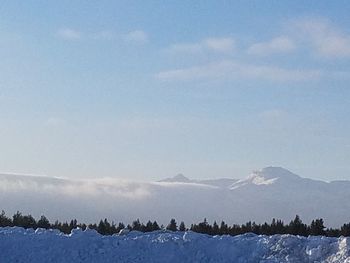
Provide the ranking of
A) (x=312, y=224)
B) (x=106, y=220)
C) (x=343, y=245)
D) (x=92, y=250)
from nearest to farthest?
(x=343, y=245)
(x=92, y=250)
(x=312, y=224)
(x=106, y=220)

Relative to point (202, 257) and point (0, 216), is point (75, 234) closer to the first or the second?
point (202, 257)

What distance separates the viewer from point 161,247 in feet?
165

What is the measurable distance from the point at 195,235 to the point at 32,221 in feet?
73.6

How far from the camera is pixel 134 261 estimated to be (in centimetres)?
4947

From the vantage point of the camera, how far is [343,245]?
46812 mm

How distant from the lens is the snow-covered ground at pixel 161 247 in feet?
157

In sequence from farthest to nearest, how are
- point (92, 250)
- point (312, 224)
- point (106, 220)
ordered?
1. point (106, 220)
2. point (312, 224)
3. point (92, 250)

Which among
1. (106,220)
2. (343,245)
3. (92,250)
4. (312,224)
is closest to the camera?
(343,245)

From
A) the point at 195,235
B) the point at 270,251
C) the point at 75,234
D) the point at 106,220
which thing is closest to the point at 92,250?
the point at 75,234

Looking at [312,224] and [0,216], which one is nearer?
[312,224]

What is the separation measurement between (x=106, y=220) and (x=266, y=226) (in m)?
13.4

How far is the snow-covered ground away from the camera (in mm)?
47969

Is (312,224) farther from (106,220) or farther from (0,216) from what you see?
(0,216)

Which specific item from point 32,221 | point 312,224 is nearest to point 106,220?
point 32,221
